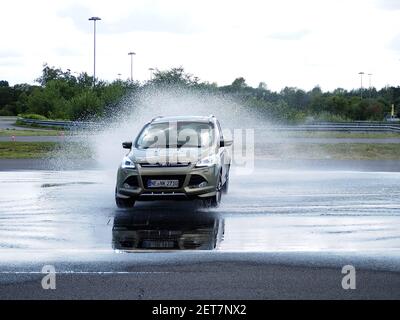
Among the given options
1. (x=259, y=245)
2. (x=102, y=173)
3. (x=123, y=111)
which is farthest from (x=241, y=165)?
(x=123, y=111)

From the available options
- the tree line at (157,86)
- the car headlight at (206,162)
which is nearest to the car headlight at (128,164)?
the car headlight at (206,162)

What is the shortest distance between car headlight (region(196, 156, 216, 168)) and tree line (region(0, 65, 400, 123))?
4119cm

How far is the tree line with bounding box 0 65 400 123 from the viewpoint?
60719mm

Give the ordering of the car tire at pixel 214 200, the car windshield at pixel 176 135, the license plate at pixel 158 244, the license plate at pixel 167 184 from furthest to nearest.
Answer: the car windshield at pixel 176 135
the car tire at pixel 214 200
the license plate at pixel 167 184
the license plate at pixel 158 244

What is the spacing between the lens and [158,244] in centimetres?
1007

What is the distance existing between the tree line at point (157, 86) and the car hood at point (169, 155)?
41042 millimetres

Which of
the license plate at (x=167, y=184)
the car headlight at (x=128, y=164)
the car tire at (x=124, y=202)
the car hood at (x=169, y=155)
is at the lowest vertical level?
the car tire at (x=124, y=202)

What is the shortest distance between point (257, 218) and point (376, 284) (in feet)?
15.7

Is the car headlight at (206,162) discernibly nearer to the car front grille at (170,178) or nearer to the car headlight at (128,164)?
the car front grille at (170,178)

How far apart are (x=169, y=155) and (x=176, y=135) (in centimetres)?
137

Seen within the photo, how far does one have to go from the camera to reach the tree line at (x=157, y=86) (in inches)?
2391

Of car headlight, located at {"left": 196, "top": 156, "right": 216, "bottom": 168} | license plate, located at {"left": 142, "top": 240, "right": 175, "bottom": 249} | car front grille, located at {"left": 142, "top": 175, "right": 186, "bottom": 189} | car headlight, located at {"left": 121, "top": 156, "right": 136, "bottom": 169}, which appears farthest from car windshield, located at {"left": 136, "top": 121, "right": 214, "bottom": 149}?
license plate, located at {"left": 142, "top": 240, "right": 175, "bottom": 249}

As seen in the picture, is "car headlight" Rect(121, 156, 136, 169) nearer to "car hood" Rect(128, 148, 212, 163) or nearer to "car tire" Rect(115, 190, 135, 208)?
"car hood" Rect(128, 148, 212, 163)

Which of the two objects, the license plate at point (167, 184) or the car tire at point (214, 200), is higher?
the license plate at point (167, 184)
